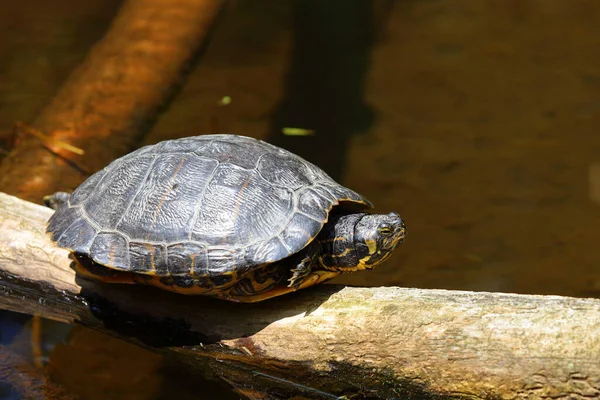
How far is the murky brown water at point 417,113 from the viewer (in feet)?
14.7

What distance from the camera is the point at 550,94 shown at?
6199mm

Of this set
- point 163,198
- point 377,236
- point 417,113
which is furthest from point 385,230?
point 417,113

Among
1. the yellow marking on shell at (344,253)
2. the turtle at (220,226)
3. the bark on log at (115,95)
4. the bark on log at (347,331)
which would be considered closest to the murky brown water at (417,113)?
the bark on log at (347,331)

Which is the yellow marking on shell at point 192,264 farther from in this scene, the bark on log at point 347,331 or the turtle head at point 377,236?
the turtle head at point 377,236

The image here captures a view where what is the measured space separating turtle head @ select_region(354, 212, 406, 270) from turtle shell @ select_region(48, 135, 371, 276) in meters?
Answer: 0.18

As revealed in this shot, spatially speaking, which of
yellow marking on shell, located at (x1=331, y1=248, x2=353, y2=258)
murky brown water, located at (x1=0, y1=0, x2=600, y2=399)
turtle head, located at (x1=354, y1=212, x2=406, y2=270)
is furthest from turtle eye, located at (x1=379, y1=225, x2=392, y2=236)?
murky brown water, located at (x1=0, y1=0, x2=600, y2=399)

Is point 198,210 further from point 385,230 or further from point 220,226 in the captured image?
point 385,230

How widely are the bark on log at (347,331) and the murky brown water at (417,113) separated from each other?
0.45 meters

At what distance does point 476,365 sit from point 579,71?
4.82m

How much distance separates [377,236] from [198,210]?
80cm

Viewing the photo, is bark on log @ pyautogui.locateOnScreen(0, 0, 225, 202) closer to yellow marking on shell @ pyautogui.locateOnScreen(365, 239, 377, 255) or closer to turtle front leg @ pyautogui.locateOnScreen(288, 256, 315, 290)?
turtle front leg @ pyautogui.locateOnScreen(288, 256, 315, 290)

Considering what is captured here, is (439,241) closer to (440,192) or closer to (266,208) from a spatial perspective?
(440,192)

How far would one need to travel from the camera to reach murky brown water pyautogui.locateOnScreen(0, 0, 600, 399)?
4492 mm

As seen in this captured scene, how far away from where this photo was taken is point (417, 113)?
604 cm
